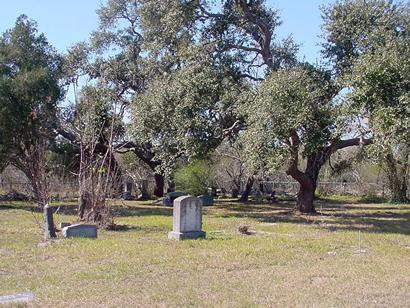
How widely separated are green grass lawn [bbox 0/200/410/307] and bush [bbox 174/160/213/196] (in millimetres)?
16537

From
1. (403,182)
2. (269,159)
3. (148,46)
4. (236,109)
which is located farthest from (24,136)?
(403,182)

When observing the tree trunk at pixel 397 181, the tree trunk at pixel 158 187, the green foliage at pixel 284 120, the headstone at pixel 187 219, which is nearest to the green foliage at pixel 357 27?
→ the green foliage at pixel 284 120

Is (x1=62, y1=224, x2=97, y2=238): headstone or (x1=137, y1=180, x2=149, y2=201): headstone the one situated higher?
(x1=137, y1=180, x2=149, y2=201): headstone

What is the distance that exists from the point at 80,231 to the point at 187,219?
2836mm

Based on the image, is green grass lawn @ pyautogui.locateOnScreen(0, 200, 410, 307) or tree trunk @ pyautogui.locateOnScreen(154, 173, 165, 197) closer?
green grass lawn @ pyautogui.locateOnScreen(0, 200, 410, 307)

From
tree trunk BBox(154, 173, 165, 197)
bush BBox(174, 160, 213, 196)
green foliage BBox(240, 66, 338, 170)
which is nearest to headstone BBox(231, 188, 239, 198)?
tree trunk BBox(154, 173, 165, 197)

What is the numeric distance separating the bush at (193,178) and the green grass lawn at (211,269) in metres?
16.5

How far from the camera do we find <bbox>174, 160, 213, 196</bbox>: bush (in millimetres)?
33500

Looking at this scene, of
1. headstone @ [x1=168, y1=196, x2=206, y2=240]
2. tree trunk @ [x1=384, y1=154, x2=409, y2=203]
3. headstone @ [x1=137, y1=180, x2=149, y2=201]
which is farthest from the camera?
tree trunk @ [x1=384, y1=154, x2=409, y2=203]

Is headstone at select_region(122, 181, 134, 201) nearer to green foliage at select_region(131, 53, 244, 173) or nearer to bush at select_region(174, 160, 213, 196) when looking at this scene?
bush at select_region(174, 160, 213, 196)

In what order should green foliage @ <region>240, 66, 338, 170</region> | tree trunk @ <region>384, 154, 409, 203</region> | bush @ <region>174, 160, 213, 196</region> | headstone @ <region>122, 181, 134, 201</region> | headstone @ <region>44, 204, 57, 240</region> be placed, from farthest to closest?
tree trunk @ <region>384, 154, 409, 203</region>
headstone @ <region>122, 181, 134, 201</region>
bush @ <region>174, 160, 213, 196</region>
green foliage @ <region>240, 66, 338, 170</region>
headstone @ <region>44, 204, 57, 240</region>

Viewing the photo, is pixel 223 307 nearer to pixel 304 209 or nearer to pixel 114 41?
pixel 304 209

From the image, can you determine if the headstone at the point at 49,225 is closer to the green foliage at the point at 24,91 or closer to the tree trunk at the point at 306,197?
the green foliage at the point at 24,91

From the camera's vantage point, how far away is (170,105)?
22031 mm
